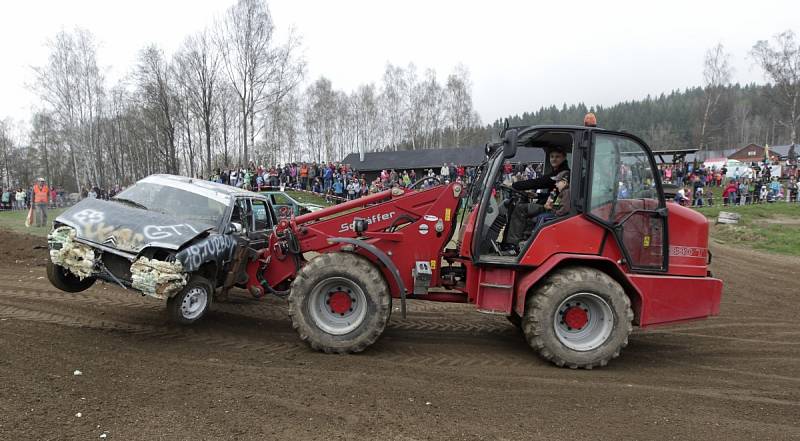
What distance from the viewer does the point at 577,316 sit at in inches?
218

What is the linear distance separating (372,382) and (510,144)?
9.73 feet

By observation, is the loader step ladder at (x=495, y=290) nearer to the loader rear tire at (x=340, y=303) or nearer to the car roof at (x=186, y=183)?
the loader rear tire at (x=340, y=303)

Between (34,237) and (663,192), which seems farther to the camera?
(34,237)

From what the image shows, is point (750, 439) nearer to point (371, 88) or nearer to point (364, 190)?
point (364, 190)

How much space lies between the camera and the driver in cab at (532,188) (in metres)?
5.76

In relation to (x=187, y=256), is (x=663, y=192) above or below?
above

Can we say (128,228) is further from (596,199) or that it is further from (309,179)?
(309,179)

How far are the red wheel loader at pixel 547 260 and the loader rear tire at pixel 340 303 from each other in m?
0.01

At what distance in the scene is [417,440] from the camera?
3.72m

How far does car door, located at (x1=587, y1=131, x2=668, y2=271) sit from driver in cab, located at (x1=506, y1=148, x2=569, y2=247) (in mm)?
468

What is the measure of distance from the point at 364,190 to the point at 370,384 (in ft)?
75.1

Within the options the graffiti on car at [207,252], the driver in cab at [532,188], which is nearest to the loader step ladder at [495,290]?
the driver in cab at [532,188]

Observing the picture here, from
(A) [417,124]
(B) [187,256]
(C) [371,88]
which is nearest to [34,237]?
(B) [187,256]

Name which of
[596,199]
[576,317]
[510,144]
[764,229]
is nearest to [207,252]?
[510,144]
